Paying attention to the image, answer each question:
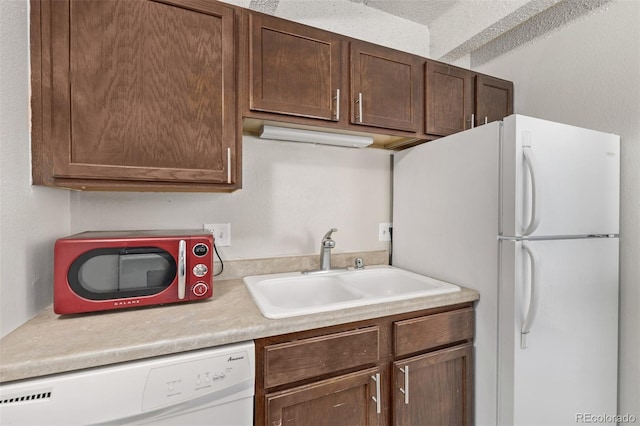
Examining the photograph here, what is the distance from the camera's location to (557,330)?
4.33 ft

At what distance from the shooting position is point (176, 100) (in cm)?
115

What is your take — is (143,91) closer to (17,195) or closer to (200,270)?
(17,195)

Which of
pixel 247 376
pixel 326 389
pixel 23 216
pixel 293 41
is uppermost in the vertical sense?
pixel 293 41

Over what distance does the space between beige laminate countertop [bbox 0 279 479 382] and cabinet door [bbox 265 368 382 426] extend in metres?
0.22

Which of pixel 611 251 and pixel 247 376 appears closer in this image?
pixel 247 376

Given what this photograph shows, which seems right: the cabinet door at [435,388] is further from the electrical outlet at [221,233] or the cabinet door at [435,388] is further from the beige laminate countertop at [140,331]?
the electrical outlet at [221,233]

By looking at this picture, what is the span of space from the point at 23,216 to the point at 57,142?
0.89 ft

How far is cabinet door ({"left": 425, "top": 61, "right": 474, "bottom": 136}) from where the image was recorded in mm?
1634

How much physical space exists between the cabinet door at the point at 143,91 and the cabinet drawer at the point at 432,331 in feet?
3.16

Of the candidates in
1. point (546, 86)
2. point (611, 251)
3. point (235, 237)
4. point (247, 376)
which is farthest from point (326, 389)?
point (546, 86)

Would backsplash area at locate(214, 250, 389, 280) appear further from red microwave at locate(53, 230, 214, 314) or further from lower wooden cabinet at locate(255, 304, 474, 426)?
lower wooden cabinet at locate(255, 304, 474, 426)

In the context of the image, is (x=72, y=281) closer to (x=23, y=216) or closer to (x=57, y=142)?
(x=23, y=216)

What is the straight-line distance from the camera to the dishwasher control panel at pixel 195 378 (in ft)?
2.77

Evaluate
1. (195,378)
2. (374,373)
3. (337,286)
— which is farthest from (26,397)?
(337,286)
